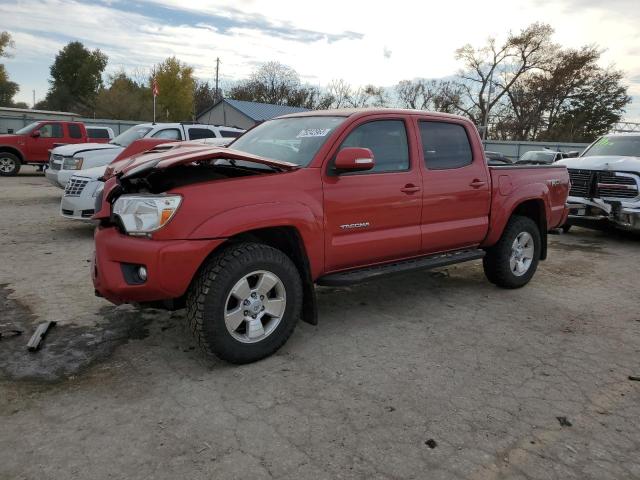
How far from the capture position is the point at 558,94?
149ft

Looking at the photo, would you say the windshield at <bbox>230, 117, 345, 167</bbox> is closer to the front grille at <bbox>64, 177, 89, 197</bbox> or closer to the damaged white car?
the front grille at <bbox>64, 177, 89, 197</bbox>

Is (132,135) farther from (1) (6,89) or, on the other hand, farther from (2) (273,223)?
(1) (6,89)

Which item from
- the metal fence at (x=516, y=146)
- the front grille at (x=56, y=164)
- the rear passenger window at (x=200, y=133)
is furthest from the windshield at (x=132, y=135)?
the metal fence at (x=516, y=146)

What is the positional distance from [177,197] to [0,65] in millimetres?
78665

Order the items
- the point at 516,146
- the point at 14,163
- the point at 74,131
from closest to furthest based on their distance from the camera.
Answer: the point at 14,163
the point at 74,131
the point at 516,146

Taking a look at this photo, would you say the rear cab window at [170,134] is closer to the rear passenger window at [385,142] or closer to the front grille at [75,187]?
the front grille at [75,187]

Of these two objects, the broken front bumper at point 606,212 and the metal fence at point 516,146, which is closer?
the broken front bumper at point 606,212

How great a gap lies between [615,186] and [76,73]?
73.1 meters

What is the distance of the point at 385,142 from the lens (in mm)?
4383

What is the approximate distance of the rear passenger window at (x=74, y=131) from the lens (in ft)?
56.5

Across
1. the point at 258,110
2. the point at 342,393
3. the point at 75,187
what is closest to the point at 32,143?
the point at 75,187

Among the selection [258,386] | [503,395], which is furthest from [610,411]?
[258,386]

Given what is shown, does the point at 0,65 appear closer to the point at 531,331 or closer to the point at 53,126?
the point at 53,126

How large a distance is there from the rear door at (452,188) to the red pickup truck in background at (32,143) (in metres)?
15.5
